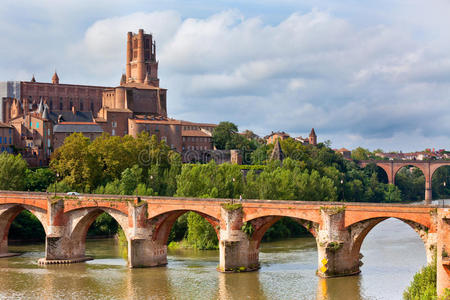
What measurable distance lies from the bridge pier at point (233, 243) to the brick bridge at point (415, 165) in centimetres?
8159

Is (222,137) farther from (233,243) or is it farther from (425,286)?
(425,286)

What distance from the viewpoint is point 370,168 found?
13462cm

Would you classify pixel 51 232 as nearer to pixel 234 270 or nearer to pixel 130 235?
pixel 130 235

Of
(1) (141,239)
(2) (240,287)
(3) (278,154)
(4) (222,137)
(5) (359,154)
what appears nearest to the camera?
(2) (240,287)

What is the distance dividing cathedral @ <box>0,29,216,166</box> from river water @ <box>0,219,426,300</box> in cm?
3993

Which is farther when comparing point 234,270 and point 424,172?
point 424,172

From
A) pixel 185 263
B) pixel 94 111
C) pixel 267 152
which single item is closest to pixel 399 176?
pixel 267 152

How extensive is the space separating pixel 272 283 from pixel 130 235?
486 inches

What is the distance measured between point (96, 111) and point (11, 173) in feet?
179

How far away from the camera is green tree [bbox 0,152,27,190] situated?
78.4 m

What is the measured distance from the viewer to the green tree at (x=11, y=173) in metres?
78.4

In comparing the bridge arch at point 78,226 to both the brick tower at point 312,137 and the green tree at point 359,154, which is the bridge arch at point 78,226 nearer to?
the brick tower at point 312,137

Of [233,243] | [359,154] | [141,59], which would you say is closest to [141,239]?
[233,243]

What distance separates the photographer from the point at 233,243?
49656mm
